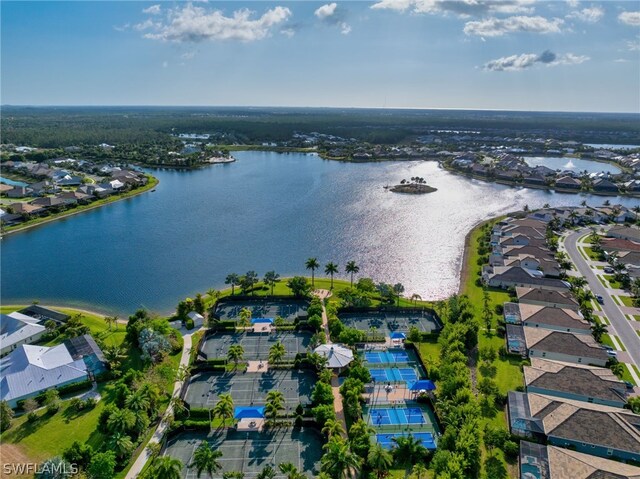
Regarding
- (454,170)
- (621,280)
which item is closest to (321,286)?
(621,280)

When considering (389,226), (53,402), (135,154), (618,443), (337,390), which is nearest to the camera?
(618,443)

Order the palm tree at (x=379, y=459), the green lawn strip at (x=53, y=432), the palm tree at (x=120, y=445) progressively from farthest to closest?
the green lawn strip at (x=53, y=432) < the palm tree at (x=120, y=445) < the palm tree at (x=379, y=459)

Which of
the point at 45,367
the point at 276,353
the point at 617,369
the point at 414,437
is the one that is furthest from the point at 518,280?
the point at 45,367

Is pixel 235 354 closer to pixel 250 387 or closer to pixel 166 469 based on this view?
pixel 250 387

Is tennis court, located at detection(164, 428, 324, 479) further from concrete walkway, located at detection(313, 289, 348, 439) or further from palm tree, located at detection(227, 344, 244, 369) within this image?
palm tree, located at detection(227, 344, 244, 369)

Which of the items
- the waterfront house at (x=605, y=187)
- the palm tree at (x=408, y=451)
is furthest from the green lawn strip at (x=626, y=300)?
the waterfront house at (x=605, y=187)

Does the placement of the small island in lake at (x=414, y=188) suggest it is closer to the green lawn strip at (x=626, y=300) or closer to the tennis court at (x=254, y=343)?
the green lawn strip at (x=626, y=300)

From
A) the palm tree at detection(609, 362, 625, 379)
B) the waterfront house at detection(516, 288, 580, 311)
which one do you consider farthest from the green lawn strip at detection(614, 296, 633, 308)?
the palm tree at detection(609, 362, 625, 379)

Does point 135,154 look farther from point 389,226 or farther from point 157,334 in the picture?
point 157,334
